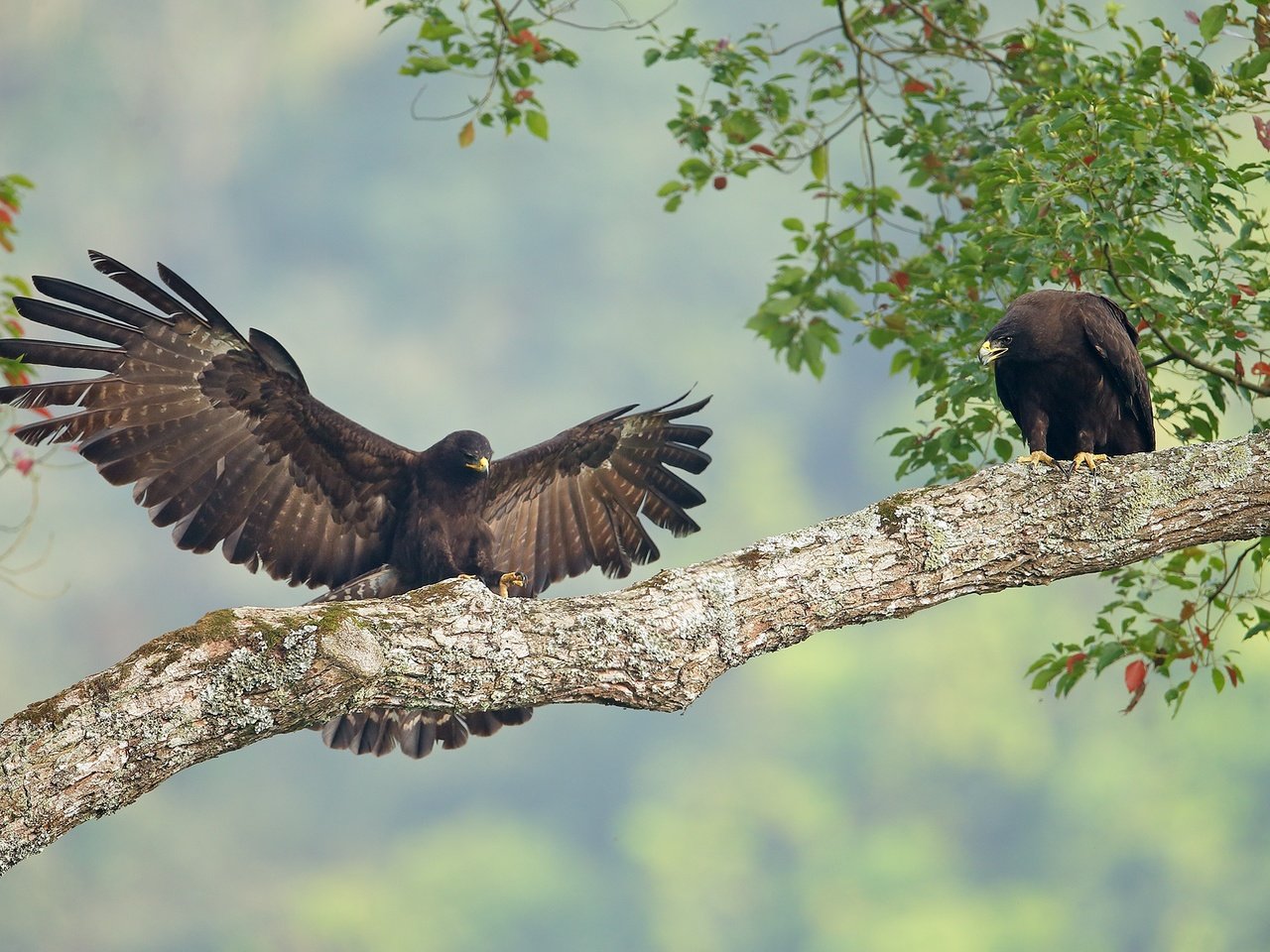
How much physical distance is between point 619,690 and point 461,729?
2310 millimetres

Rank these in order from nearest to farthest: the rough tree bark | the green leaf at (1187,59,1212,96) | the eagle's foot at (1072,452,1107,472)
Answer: the rough tree bark
the eagle's foot at (1072,452,1107,472)
the green leaf at (1187,59,1212,96)

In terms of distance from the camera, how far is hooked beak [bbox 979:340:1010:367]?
4570 mm

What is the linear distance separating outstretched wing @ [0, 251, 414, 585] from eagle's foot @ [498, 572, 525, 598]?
21.6 inches

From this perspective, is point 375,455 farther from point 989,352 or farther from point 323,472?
point 989,352

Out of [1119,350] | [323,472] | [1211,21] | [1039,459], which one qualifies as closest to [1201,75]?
[1211,21]

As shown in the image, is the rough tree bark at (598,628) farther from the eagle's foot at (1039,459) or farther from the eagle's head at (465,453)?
the eagle's head at (465,453)

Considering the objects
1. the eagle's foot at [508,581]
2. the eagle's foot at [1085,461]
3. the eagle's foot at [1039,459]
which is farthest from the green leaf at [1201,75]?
the eagle's foot at [508,581]

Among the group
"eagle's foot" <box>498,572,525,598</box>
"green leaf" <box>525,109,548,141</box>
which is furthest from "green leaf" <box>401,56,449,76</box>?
"eagle's foot" <box>498,572,525,598</box>

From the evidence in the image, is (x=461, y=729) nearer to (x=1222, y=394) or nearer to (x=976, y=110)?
(x=1222, y=394)

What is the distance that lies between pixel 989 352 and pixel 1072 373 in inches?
13.0

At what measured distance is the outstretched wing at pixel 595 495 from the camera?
20.0ft

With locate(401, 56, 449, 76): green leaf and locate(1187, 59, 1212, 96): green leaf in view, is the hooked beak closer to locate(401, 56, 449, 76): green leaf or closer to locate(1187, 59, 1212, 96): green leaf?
locate(1187, 59, 1212, 96): green leaf

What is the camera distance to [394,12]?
634 cm

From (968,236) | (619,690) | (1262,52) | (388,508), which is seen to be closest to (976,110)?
(968,236)
